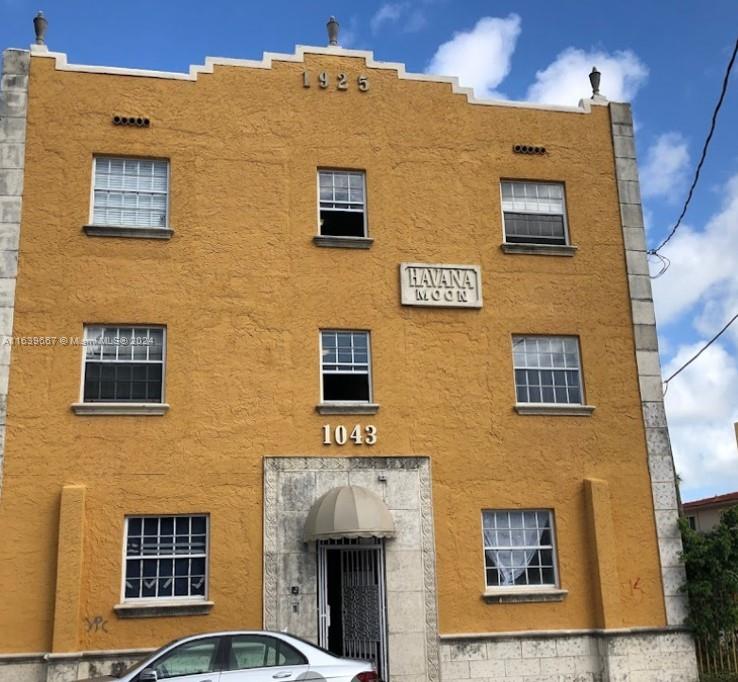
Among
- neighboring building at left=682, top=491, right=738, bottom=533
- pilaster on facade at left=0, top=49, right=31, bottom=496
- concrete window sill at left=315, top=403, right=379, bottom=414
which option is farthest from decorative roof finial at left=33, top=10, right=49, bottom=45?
neighboring building at left=682, top=491, right=738, bottom=533

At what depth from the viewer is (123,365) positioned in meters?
16.5

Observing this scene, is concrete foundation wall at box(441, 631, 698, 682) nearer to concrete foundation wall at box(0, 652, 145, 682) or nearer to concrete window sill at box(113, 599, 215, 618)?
concrete window sill at box(113, 599, 215, 618)

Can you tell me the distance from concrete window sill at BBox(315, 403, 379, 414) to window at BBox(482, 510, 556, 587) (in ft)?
9.79

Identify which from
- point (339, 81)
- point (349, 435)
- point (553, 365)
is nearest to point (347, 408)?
point (349, 435)

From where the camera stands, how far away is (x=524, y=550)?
56.4 ft

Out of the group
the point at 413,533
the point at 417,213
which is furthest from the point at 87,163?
the point at 413,533

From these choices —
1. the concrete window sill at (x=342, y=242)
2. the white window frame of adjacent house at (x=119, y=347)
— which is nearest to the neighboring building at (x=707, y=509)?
the concrete window sill at (x=342, y=242)

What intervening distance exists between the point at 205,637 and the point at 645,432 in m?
10.3

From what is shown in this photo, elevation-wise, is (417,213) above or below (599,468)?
above

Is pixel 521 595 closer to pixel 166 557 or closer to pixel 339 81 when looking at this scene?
pixel 166 557

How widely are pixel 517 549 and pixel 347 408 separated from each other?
13.9ft

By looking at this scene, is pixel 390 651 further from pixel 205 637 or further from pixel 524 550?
pixel 205 637

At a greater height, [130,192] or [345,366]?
[130,192]

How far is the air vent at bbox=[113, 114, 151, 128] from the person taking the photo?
1745 centimetres
